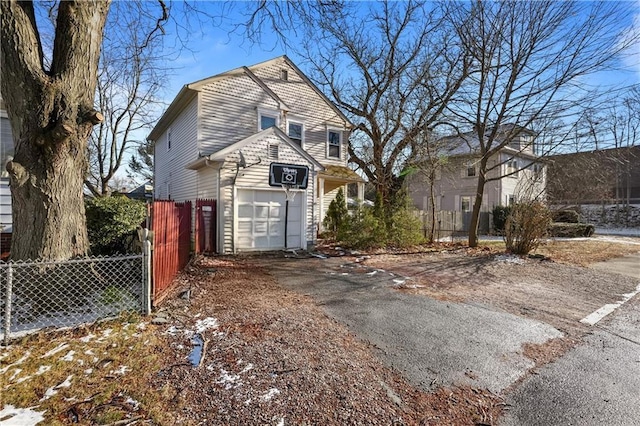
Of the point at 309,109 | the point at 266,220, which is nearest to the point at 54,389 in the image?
the point at 266,220

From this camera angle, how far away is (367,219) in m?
11.9

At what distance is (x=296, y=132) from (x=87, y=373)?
12685mm

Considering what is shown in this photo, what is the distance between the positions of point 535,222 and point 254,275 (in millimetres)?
8948

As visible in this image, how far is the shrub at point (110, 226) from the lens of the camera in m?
6.76

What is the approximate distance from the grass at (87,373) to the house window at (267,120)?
10.4 meters

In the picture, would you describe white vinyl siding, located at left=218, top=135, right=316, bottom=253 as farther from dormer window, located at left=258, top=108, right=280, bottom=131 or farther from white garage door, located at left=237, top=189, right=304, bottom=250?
dormer window, located at left=258, top=108, right=280, bottom=131

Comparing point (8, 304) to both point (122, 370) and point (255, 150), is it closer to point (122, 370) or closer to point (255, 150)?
point (122, 370)

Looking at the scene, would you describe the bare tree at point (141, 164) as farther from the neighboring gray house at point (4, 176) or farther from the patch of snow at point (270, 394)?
the patch of snow at point (270, 394)

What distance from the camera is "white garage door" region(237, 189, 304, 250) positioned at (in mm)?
10344

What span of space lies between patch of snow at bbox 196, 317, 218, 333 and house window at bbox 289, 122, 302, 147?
1103 cm

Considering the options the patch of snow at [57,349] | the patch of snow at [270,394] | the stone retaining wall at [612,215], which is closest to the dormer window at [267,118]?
the patch of snow at [57,349]

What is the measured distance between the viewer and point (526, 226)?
414 inches

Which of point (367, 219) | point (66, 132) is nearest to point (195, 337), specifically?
point (66, 132)

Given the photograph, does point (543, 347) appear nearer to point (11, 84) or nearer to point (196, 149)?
point (11, 84)
